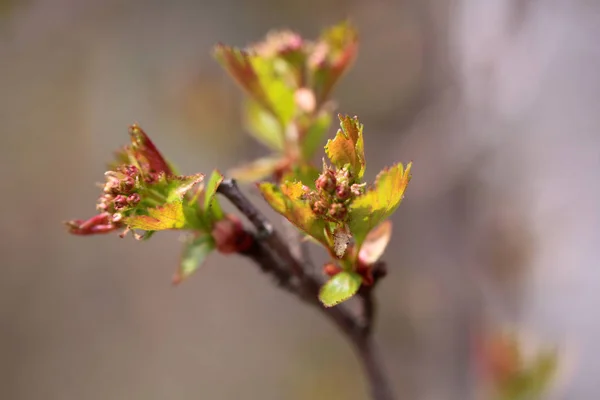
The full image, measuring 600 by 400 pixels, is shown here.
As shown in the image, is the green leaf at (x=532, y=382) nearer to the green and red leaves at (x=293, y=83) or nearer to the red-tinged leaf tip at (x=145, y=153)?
the green and red leaves at (x=293, y=83)

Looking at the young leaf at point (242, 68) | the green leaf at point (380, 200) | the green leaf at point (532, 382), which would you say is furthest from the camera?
the green leaf at point (532, 382)

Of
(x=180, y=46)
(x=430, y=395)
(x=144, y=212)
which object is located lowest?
(x=144, y=212)

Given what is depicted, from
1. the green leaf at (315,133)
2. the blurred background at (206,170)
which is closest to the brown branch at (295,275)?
the green leaf at (315,133)

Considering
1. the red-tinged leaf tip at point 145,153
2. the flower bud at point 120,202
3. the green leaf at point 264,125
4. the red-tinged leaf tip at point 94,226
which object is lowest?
the red-tinged leaf tip at point 94,226

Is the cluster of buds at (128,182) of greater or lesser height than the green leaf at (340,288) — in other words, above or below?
above

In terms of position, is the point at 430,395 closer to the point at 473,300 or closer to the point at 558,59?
the point at 473,300

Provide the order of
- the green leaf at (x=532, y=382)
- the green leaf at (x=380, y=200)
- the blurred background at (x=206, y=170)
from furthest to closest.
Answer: the blurred background at (x=206, y=170) < the green leaf at (x=532, y=382) < the green leaf at (x=380, y=200)

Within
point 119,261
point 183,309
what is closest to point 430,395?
point 183,309

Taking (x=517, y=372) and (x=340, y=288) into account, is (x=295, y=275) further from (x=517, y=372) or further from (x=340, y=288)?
(x=517, y=372)
